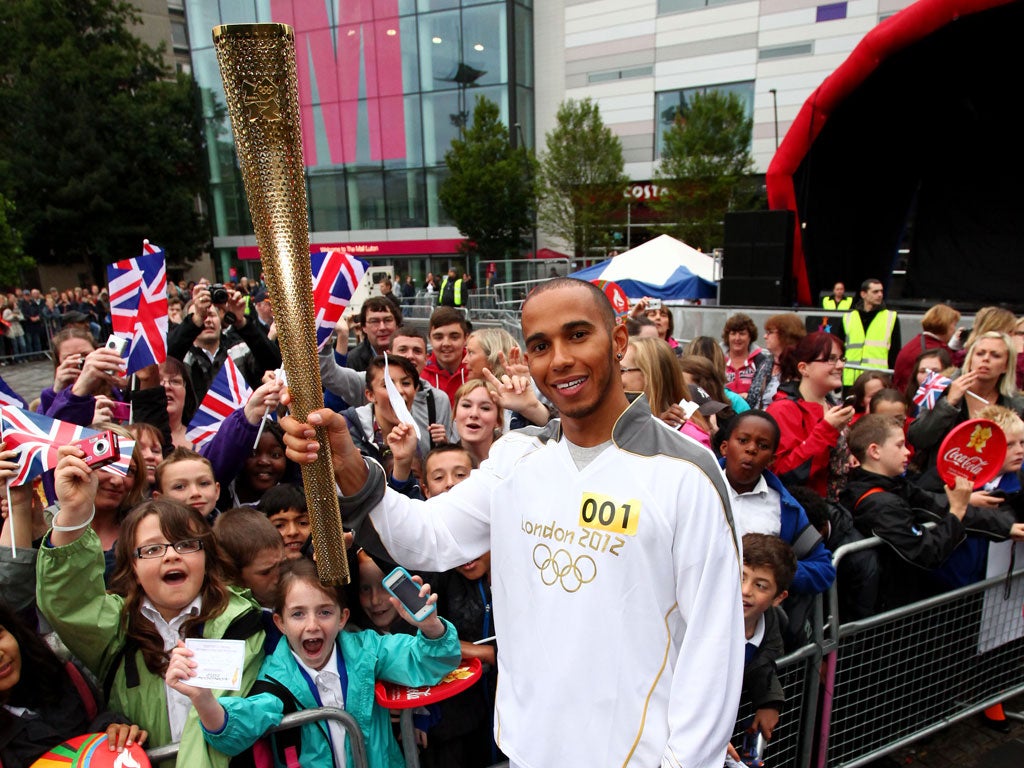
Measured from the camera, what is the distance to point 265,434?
4.01m

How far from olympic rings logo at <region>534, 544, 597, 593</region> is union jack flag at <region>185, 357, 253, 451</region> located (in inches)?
112

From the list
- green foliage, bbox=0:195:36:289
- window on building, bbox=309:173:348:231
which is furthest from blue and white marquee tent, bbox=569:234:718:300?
window on building, bbox=309:173:348:231

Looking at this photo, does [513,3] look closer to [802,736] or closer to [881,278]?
[881,278]

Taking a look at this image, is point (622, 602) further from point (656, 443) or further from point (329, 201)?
point (329, 201)

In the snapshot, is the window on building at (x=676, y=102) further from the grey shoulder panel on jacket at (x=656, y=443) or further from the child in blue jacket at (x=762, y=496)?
the grey shoulder panel on jacket at (x=656, y=443)

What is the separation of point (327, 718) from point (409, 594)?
57 cm

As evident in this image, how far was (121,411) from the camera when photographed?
4020mm

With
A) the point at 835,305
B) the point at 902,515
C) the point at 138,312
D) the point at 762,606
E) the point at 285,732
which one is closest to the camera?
the point at 285,732

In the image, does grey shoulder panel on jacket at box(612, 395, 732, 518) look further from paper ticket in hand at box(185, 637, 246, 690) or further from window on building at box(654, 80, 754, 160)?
window on building at box(654, 80, 754, 160)

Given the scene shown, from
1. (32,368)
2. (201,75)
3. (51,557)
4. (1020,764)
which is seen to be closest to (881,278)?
(1020,764)

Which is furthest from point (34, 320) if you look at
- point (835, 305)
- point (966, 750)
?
point (966, 750)

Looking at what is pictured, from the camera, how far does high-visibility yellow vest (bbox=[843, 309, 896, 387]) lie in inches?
343

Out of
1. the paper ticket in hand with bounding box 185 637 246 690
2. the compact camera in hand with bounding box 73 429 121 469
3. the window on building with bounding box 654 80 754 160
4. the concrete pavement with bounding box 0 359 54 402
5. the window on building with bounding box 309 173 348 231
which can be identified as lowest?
the concrete pavement with bounding box 0 359 54 402

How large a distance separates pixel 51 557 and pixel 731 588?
2043mm
